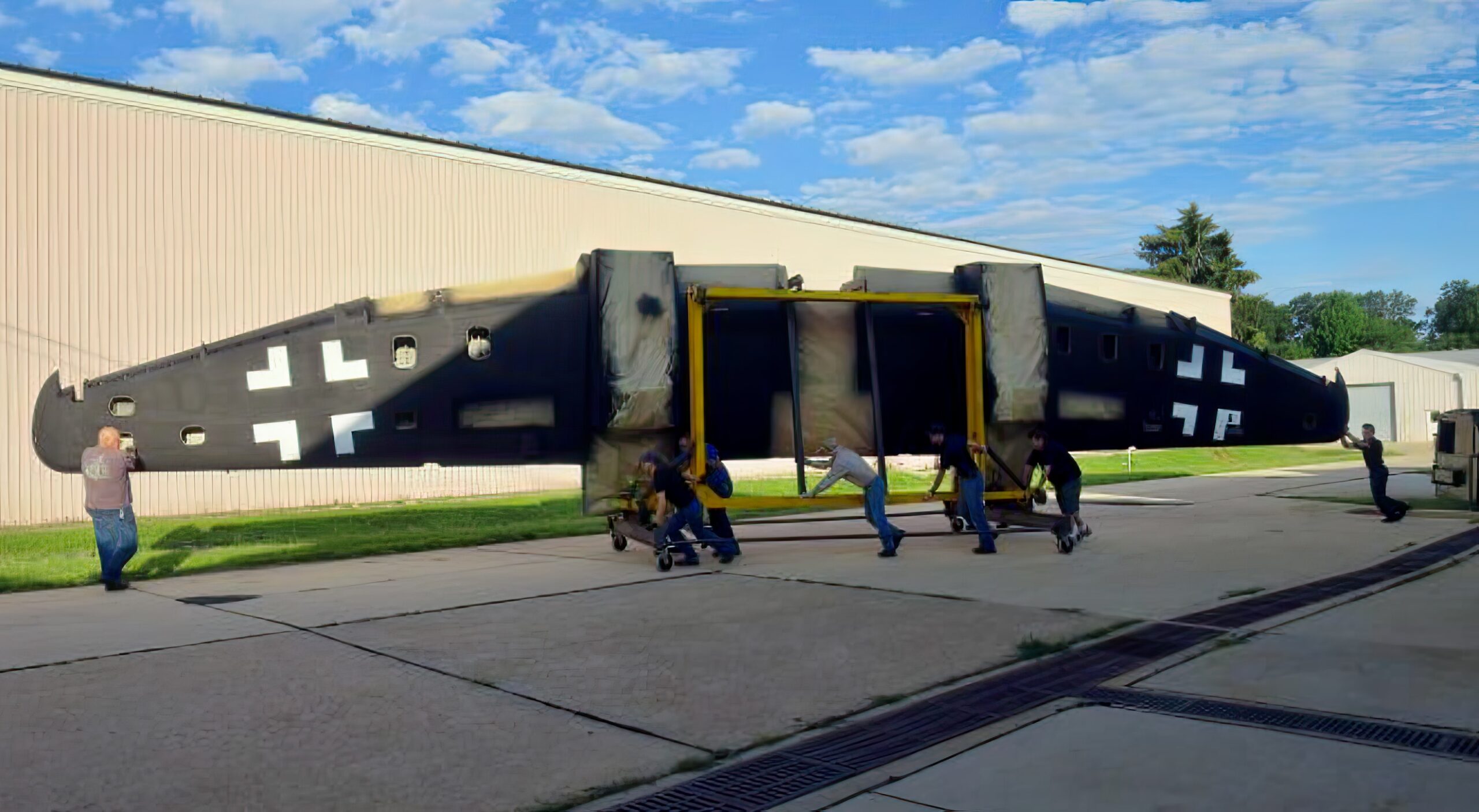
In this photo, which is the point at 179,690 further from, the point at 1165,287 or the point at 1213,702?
the point at 1165,287

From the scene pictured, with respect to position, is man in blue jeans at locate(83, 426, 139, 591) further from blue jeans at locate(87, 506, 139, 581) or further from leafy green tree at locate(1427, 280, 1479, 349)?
leafy green tree at locate(1427, 280, 1479, 349)

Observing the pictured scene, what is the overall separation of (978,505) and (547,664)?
7161 millimetres

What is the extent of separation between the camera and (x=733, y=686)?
257 inches

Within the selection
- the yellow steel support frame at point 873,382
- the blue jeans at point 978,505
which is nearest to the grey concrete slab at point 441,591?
the yellow steel support frame at point 873,382

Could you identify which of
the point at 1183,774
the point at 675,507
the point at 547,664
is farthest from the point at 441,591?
the point at 1183,774

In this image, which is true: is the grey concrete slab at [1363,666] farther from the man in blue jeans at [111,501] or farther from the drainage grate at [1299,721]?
the man in blue jeans at [111,501]

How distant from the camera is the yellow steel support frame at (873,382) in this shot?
A: 1204 centimetres

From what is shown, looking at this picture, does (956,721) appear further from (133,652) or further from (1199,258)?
(1199,258)

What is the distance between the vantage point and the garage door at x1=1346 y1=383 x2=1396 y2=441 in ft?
179

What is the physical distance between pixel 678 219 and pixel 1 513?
57.0 feet

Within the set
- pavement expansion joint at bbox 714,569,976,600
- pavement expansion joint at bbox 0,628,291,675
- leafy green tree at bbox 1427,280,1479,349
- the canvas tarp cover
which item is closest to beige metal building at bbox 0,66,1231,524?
the canvas tarp cover

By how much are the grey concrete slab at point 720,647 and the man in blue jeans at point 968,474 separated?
320 cm

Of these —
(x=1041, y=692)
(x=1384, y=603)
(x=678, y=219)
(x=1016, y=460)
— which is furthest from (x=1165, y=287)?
(x=1041, y=692)

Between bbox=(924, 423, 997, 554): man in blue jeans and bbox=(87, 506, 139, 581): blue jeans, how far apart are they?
29.9 ft
